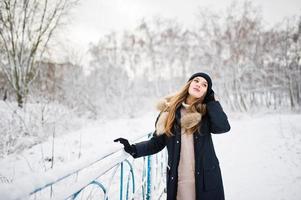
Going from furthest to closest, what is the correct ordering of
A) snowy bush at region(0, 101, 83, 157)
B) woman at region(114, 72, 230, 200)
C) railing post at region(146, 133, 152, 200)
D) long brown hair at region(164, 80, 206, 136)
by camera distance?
1. snowy bush at region(0, 101, 83, 157)
2. railing post at region(146, 133, 152, 200)
3. long brown hair at region(164, 80, 206, 136)
4. woman at region(114, 72, 230, 200)

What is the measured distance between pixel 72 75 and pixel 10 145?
1333cm

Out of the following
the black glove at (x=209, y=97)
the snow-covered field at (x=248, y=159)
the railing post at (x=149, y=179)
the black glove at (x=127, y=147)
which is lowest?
the snow-covered field at (x=248, y=159)

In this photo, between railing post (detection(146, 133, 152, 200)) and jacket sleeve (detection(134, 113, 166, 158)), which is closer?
jacket sleeve (detection(134, 113, 166, 158))

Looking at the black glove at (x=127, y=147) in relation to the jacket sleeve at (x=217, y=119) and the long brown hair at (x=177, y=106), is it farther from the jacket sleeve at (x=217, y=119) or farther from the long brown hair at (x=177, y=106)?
the jacket sleeve at (x=217, y=119)

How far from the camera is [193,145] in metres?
1.82

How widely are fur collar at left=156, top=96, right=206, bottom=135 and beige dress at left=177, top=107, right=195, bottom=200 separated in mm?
112

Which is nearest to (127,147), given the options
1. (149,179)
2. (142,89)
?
(149,179)

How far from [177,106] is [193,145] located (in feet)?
1.39

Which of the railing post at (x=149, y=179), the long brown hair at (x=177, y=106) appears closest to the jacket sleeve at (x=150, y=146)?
the long brown hair at (x=177, y=106)

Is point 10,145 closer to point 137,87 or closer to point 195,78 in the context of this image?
point 195,78

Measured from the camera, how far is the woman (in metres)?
1.71

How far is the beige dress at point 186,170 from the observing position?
5.81 feet

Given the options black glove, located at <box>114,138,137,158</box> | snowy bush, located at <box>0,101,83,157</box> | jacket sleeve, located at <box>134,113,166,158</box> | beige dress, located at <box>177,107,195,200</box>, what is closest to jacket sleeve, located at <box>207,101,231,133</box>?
beige dress, located at <box>177,107,195,200</box>

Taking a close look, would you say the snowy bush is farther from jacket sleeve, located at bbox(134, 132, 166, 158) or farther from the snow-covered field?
jacket sleeve, located at bbox(134, 132, 166, 158)
